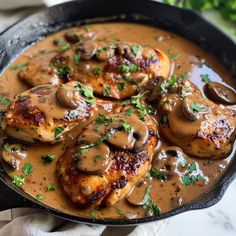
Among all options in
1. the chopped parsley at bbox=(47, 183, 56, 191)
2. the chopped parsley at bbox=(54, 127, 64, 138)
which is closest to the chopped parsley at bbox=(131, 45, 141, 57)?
the chopped parsley at bbox=(54, 127, 64, 138)

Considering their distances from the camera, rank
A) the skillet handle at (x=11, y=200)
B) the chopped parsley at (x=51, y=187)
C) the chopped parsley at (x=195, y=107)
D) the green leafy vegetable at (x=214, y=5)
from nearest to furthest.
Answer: the skillet handle at (x=11, y=200) → the chopped parsley at (x=51, y=187) → the chopped parsley at (x=195, y=107) → the green leafy vegetable at (x=214, y=5)

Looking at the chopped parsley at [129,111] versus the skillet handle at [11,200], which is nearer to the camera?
the skillet handle at [11,200]

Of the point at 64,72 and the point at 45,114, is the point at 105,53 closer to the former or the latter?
the point at 64,72

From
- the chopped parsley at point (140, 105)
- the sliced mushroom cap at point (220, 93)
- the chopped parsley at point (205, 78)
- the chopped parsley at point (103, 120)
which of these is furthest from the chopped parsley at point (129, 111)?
the chopped parsley at point (205, 78)

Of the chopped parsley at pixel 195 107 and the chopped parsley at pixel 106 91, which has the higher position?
the chopped parsley at pixel 195 107

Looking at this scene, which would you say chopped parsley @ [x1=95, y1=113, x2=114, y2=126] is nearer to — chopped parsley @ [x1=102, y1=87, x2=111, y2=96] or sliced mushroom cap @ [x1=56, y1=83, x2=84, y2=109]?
sliced mushroom cap @ [x1=56, y1=83, x2=84, y2=109]

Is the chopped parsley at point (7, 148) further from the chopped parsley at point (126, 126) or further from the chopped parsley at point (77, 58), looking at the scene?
the chopped parsley at point (77, 58)

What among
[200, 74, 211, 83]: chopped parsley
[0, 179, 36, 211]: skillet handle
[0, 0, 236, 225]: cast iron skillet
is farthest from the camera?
[0, 0, 236, 225]: cast iron skillet
